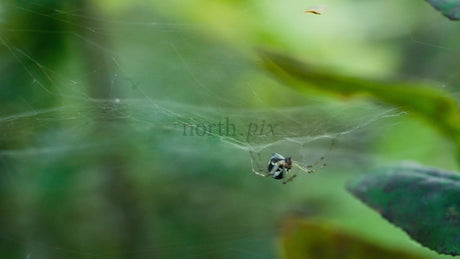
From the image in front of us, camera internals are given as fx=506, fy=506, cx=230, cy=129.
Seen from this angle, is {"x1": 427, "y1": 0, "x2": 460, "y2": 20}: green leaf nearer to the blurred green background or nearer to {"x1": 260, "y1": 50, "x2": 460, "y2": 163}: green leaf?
{"x1": 260, "y1": 50, "x2": 460, "y2": 163}: green leaf

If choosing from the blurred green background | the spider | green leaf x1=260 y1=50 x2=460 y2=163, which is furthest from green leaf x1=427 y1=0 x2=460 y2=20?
the spider

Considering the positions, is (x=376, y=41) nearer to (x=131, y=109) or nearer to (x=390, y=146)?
(x=390, y=146)

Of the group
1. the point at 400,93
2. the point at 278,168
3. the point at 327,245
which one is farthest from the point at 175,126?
the point at 400,93

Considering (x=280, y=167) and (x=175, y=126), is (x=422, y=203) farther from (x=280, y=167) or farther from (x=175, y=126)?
(x=175, y=126)

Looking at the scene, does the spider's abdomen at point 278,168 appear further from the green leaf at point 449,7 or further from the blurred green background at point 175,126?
the green leaf at point 449,7

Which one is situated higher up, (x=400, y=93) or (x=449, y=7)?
(x=449, y=7)
